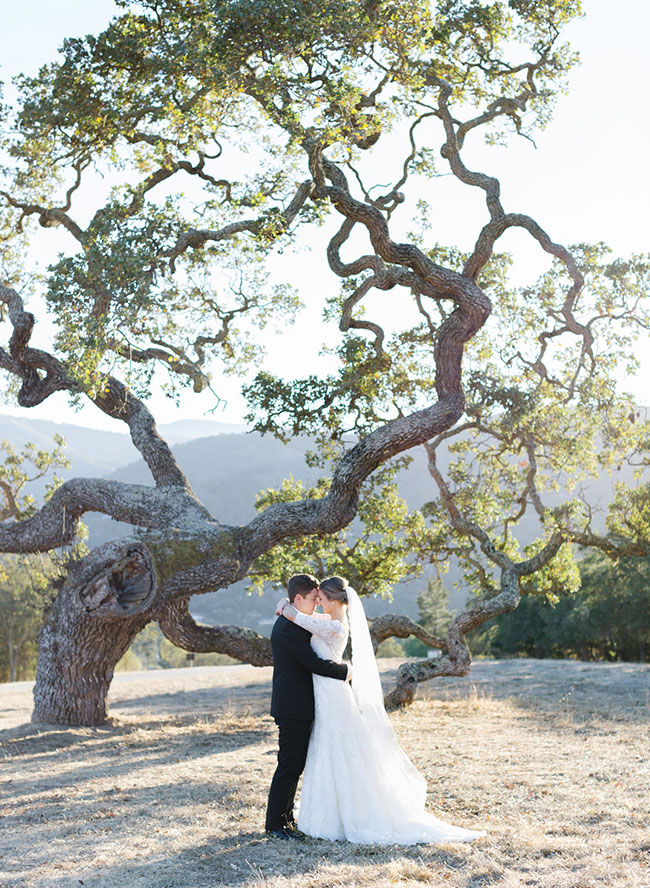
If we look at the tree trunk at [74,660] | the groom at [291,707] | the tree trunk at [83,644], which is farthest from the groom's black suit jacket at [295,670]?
the tree trunk at [74,660]

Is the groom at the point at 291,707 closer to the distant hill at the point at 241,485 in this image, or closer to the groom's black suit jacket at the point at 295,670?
the groom's black suit jacket at the point at 295,670

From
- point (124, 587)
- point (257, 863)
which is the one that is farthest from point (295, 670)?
point (124, 587)

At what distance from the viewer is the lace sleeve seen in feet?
19.6

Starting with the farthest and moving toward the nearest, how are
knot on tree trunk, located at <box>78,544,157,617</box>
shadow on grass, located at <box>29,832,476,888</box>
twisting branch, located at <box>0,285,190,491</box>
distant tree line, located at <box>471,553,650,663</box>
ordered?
distant tree line, located at <box>471,553,650,663</box>
twisting branch, located at <box>0,285,190,491</box>
knot on tree trunk, located at <box>78,544,157,617</box>
shadow on grass, located at <box>29,832,476,888</box>

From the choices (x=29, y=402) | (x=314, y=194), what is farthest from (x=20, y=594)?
(x=314, y=194)

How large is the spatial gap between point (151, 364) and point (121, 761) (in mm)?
5162

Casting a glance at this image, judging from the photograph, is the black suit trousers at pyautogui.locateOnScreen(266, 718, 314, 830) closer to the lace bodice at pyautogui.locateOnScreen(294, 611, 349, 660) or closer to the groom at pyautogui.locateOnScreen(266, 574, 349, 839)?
the groom at pyautogui.locateOnScreen(266, 574, 349, 839)

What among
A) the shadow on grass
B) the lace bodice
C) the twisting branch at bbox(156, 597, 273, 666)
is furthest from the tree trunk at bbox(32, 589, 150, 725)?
the shadow on grass

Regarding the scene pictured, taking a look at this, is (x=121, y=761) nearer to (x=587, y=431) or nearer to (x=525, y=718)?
(x=525, y=718)

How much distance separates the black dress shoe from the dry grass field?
0.09 meters

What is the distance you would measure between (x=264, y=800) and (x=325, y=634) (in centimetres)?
206

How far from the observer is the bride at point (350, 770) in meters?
5.85

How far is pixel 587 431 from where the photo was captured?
13.8 meters

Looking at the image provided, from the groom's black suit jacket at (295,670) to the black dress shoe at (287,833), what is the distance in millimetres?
793
